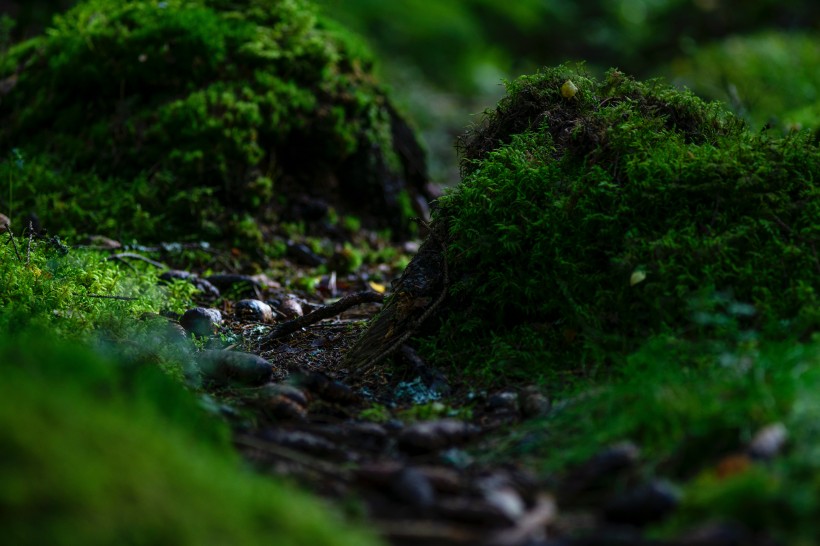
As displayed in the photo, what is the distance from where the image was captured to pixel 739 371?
7.57ft

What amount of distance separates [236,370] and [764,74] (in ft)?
33.3

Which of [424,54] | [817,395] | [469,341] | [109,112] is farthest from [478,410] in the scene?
[424,54]

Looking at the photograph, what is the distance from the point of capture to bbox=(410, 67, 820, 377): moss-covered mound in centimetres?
291

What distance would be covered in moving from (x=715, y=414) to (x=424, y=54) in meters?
14.9

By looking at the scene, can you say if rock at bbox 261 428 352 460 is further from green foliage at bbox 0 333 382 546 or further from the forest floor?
green foliage at bbox 0 333 382 546

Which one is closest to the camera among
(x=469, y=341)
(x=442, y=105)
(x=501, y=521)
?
(x=501, y=521)

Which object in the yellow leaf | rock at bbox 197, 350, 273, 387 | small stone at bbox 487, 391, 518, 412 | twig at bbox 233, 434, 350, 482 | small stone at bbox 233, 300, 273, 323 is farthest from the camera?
the yellow leaf

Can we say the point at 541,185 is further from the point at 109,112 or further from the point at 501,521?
the point at 109,112

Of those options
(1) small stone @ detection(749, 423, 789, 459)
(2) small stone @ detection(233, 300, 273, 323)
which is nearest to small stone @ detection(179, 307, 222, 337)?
(2) small stone @ detection(233, 300, 273, 323)

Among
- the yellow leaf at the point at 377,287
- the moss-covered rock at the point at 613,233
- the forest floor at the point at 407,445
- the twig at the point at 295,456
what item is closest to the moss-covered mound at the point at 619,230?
the moss-covered rock at the point at 613,233

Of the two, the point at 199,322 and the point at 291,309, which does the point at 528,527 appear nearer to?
the point at 199,322

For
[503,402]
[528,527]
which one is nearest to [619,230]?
[503,402]

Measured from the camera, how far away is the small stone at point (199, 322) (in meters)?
3.84

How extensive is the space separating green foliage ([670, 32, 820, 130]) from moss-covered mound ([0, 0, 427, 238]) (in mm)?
3374
